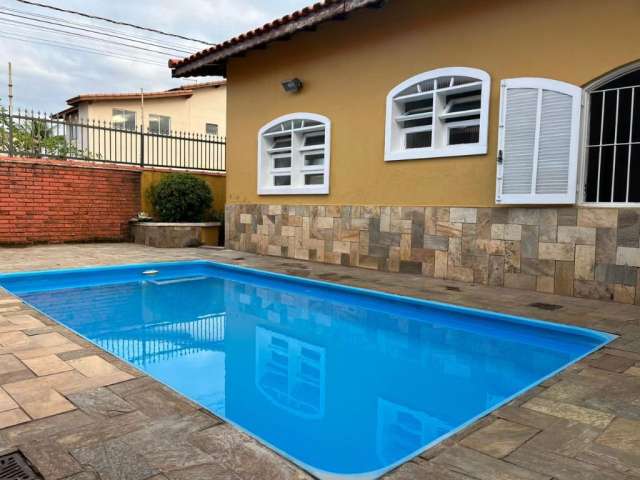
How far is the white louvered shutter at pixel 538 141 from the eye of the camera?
544 centimetres

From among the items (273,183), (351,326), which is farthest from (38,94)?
(351,326)

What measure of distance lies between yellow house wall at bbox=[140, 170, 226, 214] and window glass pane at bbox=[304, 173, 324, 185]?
360cm

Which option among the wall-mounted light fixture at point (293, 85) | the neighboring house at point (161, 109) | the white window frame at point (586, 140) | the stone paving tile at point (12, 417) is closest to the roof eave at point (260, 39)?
the wall-mounted light fixture at point (293, 85)

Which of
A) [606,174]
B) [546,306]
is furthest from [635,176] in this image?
[546,306]

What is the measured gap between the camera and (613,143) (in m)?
5.44

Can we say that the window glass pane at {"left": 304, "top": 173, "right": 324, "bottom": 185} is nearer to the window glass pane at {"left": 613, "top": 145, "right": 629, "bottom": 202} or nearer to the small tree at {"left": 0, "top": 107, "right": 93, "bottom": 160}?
the window glass pane at {"left": 613, "top": 145, "right": 629, "bottom": 202}

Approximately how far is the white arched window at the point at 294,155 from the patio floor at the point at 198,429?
564 centimetres

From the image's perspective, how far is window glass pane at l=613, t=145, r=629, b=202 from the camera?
545cm

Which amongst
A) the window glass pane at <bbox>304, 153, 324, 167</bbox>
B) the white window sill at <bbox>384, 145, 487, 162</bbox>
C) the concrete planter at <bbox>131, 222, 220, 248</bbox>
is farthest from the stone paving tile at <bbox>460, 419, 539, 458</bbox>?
the concrete planter at <bbox>131, 222, 220, 248</bbox>

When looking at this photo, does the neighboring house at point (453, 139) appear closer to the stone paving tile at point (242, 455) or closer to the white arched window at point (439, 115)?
the white arched window at point (439, 115)

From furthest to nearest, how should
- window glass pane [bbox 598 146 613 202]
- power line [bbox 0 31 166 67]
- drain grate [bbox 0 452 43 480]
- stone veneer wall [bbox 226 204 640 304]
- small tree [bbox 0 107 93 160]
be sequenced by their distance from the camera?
1. power line [bbox 0 31 166 67]
2. small tree [bbox 0 107 93 160]
3. window glass pane [bbox 598 146 613 202]
4. stone veneer wall [bbox 226 204 640 304]
5. drain grate [bbox 0 452 43 480]

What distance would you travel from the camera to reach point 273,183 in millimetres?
9734

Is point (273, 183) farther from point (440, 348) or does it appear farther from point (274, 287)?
point (440, 348)

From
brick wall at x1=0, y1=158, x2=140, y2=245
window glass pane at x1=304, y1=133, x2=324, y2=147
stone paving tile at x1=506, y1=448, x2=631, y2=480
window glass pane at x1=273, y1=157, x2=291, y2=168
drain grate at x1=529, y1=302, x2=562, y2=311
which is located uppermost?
window glass pane at x1=304, y1=133, x2=324, y2=147
